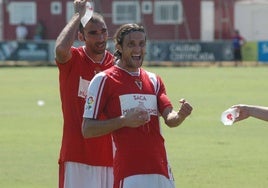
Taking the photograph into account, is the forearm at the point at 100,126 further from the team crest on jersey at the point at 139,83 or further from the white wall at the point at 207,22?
the white wall at the point at 207,22

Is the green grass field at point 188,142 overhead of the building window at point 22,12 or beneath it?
beneath

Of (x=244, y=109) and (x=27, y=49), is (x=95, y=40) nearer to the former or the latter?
(x=244, y=109)

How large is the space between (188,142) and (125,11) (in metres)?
40.8

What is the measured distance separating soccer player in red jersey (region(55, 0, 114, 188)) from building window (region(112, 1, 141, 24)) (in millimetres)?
48096

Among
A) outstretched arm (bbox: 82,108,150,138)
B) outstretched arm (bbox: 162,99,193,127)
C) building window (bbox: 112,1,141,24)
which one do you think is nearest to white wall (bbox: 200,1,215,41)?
building window (bbox: 112,1,141,24)

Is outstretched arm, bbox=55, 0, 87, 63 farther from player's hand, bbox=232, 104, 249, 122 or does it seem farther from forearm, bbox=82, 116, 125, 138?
player's hand, bbox=232, 104, 249, 122

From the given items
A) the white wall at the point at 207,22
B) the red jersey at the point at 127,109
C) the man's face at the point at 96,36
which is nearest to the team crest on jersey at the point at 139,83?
the red jersey at the point at 127,109

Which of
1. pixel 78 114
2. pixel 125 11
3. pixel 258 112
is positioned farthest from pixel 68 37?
pixel 125 11

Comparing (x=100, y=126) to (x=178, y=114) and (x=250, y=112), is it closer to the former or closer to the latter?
(x=178, y=114)

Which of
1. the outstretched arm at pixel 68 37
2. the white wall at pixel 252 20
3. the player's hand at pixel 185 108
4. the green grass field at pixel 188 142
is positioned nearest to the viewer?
the player's hand at pixel 185 108

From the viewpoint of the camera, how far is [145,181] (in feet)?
20.7

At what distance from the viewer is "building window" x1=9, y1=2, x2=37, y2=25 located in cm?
5644

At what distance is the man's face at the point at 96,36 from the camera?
750 centimetres

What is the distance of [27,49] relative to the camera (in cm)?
4734
